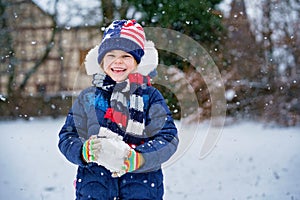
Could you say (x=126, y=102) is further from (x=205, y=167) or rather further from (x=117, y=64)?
(x=205, y=167)

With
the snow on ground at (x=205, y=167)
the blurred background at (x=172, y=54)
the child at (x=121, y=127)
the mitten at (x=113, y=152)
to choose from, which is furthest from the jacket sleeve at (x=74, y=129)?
the blurred background at (x=172, y=54)

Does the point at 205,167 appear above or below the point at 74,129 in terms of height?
above

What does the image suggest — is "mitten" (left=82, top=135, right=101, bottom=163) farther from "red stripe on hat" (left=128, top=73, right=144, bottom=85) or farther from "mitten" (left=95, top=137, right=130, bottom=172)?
"red stripe on hat" (left=128, top=73, right=144, bottom=85)

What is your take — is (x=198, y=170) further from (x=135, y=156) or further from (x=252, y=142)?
(x=135, y=156)

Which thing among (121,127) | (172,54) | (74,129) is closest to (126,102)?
(121,127)

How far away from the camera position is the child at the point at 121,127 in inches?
65.2

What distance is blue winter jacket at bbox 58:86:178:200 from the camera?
5.51 feet

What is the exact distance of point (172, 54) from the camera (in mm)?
7449

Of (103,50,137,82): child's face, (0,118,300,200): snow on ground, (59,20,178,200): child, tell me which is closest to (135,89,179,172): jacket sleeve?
(59,20,178,200): child

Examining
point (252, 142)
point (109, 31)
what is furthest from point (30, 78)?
point (109, 31)

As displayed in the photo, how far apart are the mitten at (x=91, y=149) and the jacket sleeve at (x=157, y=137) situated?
5.1 inches

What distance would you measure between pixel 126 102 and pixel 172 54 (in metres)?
5.79

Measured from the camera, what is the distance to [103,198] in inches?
66.4

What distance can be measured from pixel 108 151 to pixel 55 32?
262 inches
